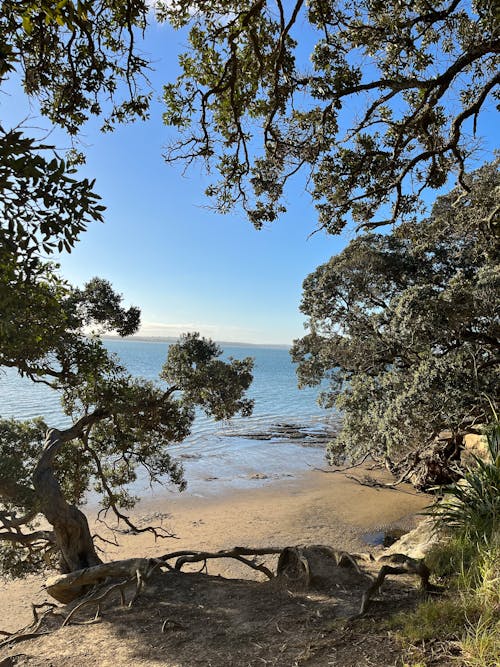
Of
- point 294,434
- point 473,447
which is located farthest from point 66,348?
point 294,434

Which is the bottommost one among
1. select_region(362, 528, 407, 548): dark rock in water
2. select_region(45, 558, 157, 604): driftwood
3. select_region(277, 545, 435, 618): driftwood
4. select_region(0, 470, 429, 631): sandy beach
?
select_region(0, 470, 429, 631): sandy beach

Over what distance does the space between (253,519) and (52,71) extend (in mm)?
13785

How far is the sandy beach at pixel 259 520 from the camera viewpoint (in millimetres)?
11180

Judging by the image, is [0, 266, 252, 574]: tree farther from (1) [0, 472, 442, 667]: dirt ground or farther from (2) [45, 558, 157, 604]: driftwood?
(1) [0, 472, 442, 667]: dirt ground

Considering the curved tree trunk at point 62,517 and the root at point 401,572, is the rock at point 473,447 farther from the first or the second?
the curved tree trunk at point 62,517

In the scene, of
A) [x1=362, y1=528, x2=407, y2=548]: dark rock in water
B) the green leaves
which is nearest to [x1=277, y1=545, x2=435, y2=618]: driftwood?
the green leaves

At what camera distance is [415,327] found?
9391 millimetres

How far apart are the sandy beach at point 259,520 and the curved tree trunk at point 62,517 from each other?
310 centimetres

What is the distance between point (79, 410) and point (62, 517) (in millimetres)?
2367

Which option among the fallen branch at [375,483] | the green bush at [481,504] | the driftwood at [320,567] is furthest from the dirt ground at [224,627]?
the fallen branch at [375,483]

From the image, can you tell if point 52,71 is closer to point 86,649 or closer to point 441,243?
point 86,649

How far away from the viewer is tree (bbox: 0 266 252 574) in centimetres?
691

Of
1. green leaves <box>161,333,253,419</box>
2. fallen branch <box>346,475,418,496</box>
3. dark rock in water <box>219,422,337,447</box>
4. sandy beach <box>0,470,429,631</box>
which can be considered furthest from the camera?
dark rock in water <box>219,422,337,447</box>

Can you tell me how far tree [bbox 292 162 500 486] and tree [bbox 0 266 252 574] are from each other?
11.3ft
